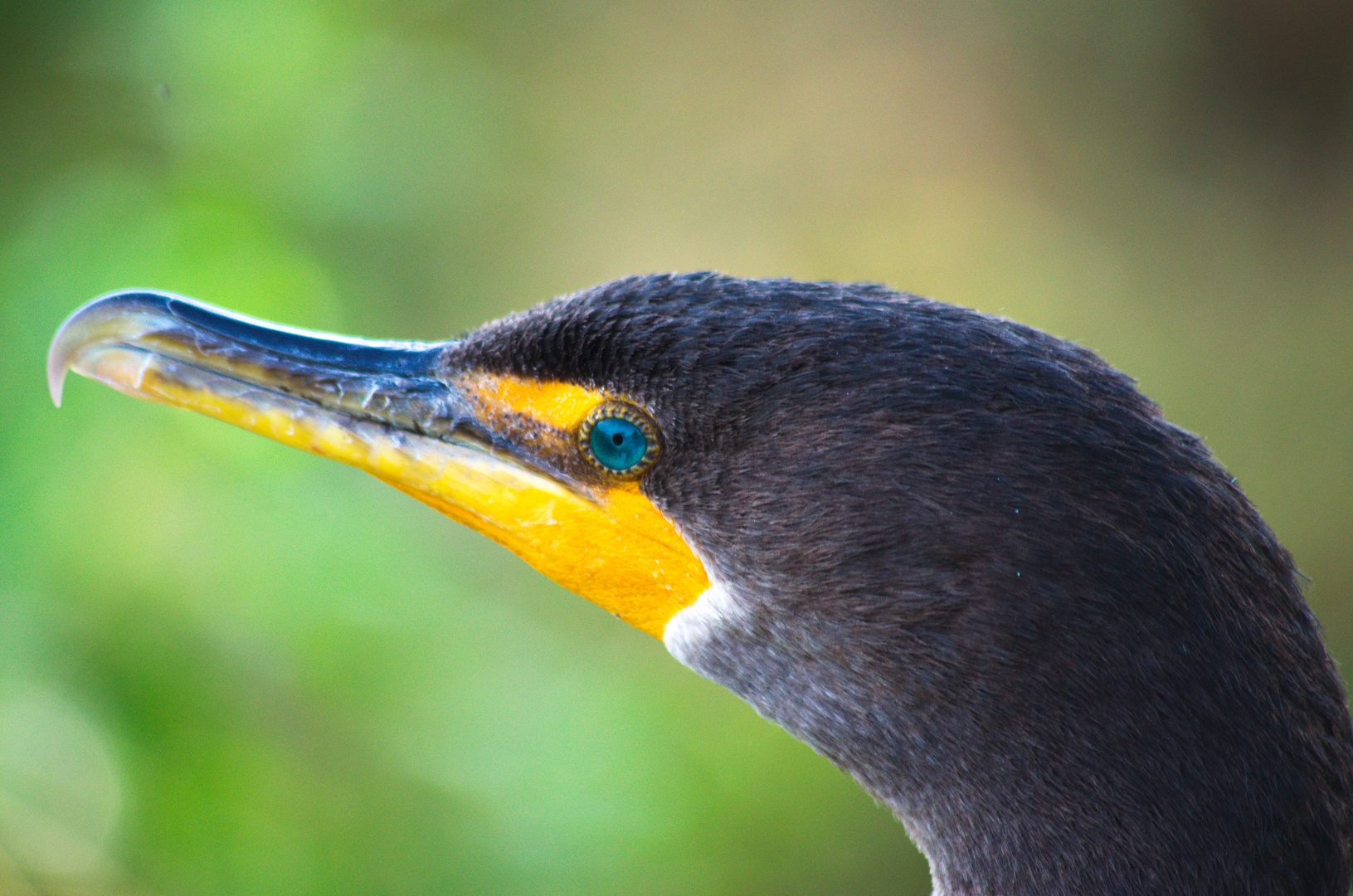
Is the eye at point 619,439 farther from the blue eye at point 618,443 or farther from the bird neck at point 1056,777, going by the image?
the bird neck at point 1056,777

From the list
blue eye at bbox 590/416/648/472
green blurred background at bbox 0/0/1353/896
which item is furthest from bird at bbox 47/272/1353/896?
green blurred background at bbox 0/0/1353/896

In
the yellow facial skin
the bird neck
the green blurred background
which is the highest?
the green blurred background

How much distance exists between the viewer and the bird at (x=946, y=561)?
5.90ft

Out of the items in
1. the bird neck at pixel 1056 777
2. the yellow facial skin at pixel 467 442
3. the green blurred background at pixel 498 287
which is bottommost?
the bird neck at pixel 1056 777

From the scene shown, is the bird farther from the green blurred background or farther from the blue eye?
the green blurred background

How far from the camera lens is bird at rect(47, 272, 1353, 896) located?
180cm

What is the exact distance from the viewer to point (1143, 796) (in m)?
1.81

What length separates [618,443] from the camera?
7.02ft

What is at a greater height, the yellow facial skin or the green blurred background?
the green blurred background

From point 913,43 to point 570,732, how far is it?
4725 mm

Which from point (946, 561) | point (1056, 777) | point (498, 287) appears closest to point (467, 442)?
point (946, 561)

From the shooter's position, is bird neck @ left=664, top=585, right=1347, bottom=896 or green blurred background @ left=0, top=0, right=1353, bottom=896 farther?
green blurred background @ left=0, top=0, right=1353, bottom=896

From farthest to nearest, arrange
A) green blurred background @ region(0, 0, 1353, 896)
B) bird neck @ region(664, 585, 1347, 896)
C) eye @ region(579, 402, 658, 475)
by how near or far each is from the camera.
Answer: green blurred background @ region(0, 0, 1353, 896)
eye @ region(579, 402, 658, 475)
bird neck @ region(664, 585, 1347, 896)

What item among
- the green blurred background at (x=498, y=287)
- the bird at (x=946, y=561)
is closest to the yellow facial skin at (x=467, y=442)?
the bird at (x=946, y=561)
